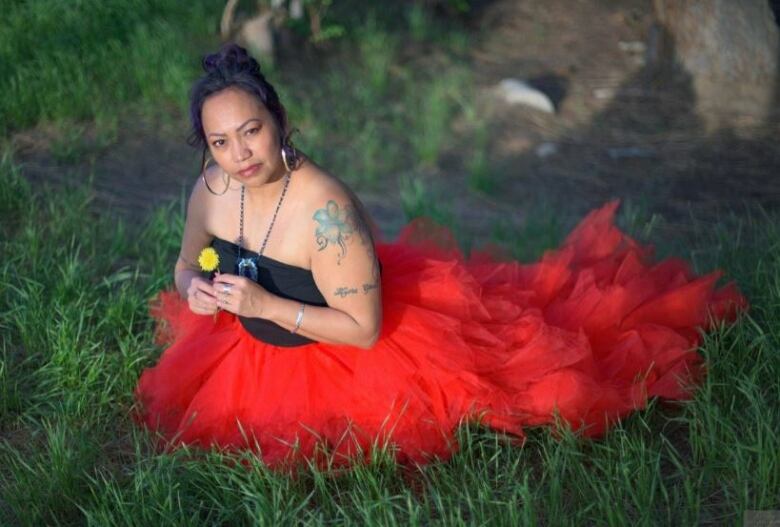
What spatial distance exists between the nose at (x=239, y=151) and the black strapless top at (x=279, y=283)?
1.16 feet

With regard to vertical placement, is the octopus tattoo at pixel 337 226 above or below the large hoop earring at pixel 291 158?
below

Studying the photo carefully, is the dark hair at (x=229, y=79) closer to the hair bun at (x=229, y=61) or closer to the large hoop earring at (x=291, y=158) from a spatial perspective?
the hair bun at (x=229, y=61)

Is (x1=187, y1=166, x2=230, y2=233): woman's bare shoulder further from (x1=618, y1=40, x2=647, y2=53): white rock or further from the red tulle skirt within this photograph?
(x1=618, y1=40, x2=647, y2=53): white rock

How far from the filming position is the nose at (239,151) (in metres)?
2.59

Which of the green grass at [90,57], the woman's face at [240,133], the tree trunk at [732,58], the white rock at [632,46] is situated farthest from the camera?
the white rock at [632,46]

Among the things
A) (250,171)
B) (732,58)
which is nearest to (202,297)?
(250,171)

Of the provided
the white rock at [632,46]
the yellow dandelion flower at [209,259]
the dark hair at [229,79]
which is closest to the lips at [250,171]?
the dark hair at [229,79]

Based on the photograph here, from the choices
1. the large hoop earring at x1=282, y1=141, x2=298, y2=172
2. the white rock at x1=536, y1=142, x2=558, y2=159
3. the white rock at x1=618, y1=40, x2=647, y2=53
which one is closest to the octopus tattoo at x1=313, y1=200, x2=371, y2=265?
the large hoop earring at x1=282, y1=141, x2=298, y2=172

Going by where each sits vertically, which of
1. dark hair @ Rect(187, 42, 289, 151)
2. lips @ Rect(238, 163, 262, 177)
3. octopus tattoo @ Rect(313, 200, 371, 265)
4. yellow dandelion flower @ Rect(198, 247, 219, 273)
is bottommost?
yellow dandelion flower @ Rect(198, 247, 219, 273)

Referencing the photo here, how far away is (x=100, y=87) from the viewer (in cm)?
559

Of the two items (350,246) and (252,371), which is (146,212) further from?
(350,246)

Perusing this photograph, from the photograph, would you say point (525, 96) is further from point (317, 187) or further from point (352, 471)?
point (352, 471)

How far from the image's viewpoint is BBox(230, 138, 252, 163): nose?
2.59 meters

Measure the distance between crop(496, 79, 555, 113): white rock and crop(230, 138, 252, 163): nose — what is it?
13.0 ft
